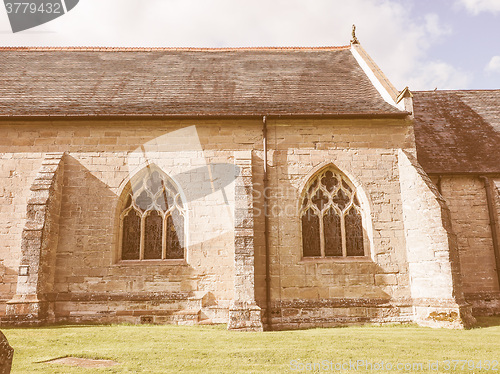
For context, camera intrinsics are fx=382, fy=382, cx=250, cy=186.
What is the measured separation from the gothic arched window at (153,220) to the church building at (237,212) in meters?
0.04

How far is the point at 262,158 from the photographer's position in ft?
33.8

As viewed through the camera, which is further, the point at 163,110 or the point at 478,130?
the point at 478,130

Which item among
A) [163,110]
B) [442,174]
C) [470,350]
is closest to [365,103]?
[442,174]

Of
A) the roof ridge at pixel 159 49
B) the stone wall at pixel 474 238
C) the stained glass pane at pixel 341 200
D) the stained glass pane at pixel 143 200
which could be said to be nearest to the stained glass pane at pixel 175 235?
the stained glass pane at pixel 143 200

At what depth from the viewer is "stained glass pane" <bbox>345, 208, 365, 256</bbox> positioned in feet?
32.8

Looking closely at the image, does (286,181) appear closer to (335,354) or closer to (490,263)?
(335,354)

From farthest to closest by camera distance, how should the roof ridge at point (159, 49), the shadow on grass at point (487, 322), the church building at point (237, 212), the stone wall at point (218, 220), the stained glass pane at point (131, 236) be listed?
the roof ridge at point (159, 49), the stained glass pane at point (131, 236), the stone wall at point (218, 220), the church building at point (237, 212), the shadow on grass at point (487, 322)

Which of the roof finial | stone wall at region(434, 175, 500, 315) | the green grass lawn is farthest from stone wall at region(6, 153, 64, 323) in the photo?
the roof finial

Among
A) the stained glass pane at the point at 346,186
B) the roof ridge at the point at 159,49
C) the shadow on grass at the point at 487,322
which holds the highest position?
the roof ridge at the point at 159,49

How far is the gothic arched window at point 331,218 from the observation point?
10000mm

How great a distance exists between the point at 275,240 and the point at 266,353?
4035 mm

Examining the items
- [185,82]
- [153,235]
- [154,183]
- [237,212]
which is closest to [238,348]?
[237,212]

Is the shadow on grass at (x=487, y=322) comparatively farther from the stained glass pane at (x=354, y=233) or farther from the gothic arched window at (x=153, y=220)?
the gothic arched window at (x=153, y=220)

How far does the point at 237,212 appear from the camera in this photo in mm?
9227
